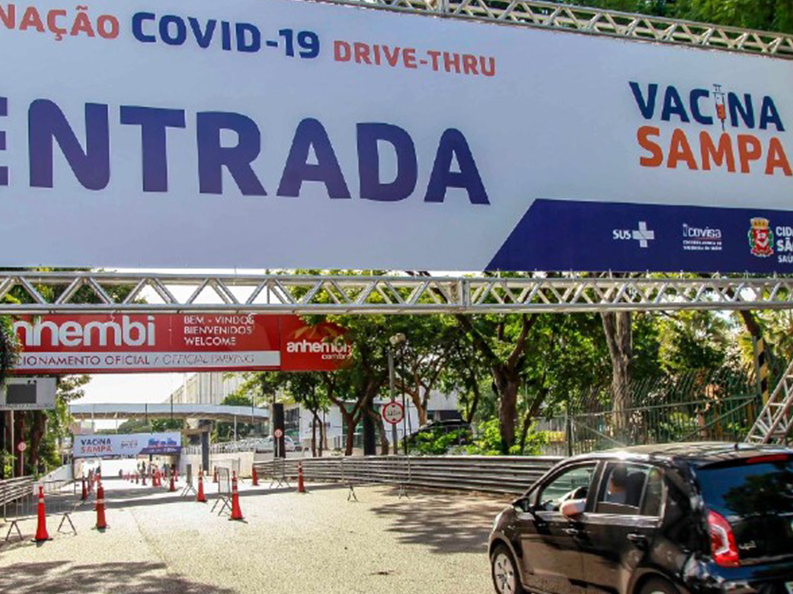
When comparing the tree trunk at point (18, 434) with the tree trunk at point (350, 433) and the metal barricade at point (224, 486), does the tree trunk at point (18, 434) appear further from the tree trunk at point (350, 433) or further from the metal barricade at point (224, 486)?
→ the metal barricade at point (224, 486)

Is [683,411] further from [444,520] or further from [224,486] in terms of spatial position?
[224,486]

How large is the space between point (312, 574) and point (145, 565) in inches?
120

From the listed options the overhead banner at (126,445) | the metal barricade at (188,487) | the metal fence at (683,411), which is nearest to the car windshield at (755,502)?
the metal fence at (683,411)

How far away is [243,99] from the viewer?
11953 millimetres

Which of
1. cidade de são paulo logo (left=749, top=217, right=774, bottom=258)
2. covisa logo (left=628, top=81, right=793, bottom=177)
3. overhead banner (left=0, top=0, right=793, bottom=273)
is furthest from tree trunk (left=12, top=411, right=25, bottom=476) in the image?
cidade de são paulo logo (left=749, top=217, right=774, bottom=258)

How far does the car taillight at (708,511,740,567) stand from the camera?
5.82 meters

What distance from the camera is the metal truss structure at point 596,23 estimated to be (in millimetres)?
12969

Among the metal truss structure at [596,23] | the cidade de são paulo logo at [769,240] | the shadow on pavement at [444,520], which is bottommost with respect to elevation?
the shadow on pavement at [444,520]

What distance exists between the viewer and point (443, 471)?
23938 mm

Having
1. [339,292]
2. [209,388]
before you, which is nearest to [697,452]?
[339,292]

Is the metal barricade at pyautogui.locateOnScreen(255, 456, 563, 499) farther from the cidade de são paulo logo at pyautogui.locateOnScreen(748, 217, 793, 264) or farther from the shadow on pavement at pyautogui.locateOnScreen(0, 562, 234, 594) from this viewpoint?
the shadow on pavement at pyautogui.locateOnScreen(0, 562, 234, 594)

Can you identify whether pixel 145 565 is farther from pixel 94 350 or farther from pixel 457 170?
pixel 94 350

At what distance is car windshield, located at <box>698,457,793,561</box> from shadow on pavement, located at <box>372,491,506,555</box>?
20.7 feet

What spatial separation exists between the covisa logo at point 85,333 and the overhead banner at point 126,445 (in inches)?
1484
